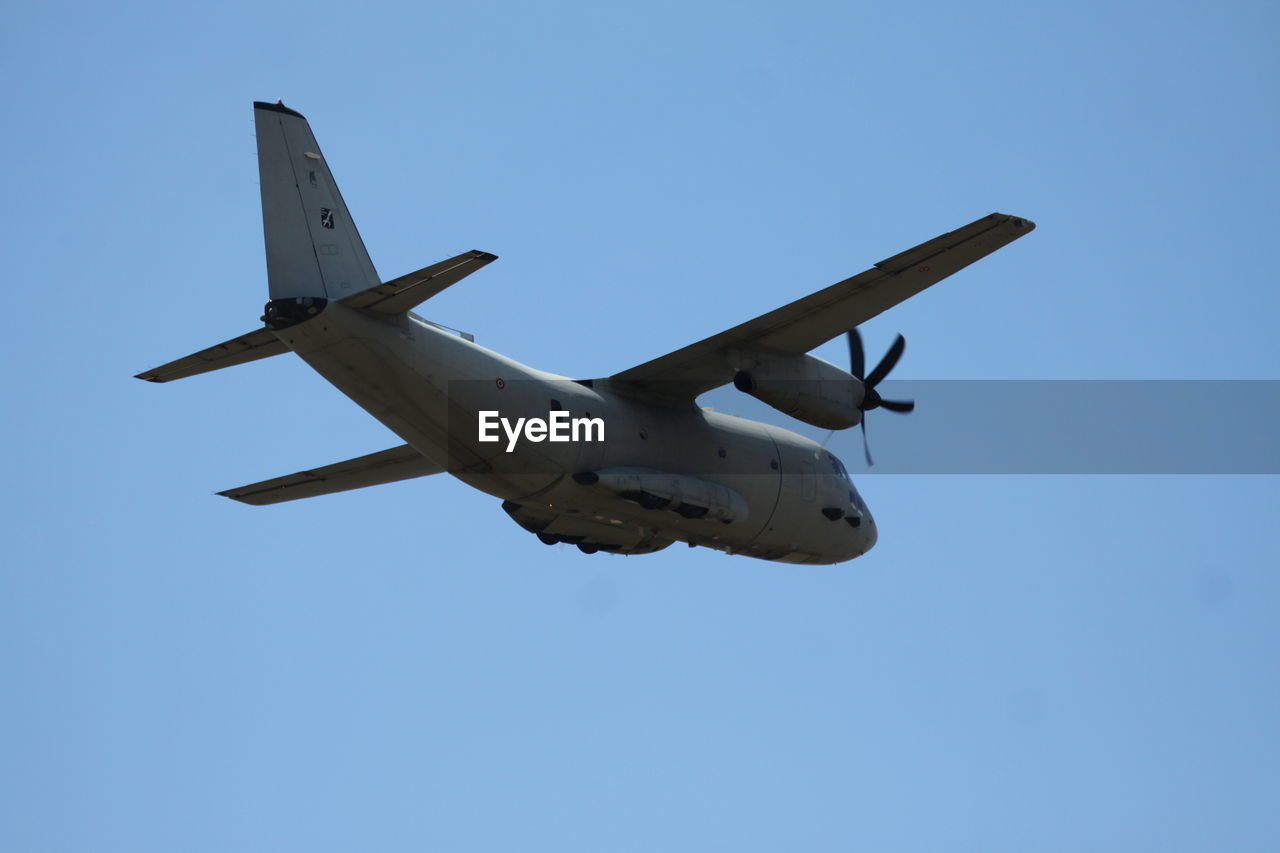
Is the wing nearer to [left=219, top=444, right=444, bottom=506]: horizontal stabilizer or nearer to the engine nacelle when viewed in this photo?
the engine nacelle

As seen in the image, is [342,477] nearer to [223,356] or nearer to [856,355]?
[223,356]

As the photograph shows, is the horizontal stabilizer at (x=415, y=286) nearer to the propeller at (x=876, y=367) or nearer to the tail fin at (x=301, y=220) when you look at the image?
the tail fin at (x=301, y=220)

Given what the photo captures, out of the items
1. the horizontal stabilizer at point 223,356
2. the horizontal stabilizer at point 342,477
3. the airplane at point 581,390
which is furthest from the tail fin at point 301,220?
the horizontal stabilizer at point 342,477

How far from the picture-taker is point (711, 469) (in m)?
26.8

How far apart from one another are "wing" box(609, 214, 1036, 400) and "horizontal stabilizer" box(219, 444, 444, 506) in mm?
4578

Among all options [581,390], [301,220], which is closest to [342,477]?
[581,390]

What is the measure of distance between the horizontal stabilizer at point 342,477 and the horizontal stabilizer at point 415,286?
18.6 ft

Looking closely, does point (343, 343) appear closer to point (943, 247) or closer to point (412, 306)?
point (412, 306)

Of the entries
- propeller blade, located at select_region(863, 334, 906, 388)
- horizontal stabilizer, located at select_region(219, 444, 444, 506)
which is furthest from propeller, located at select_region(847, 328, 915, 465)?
horizontal stabilizer, located at select_region(219, 444, 444, 506)

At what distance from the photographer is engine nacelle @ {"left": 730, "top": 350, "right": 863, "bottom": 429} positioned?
84.3ft

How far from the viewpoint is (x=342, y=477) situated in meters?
29.5

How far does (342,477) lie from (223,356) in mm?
5460

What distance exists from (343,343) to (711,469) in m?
6.69

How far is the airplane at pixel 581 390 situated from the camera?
23.1m
